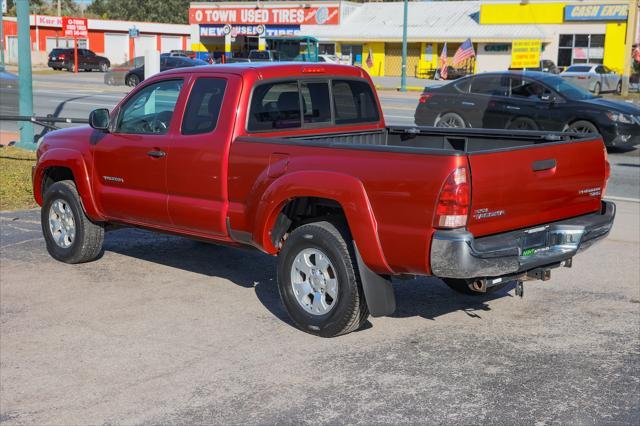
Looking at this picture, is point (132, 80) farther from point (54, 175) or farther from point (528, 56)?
point (54, 175)

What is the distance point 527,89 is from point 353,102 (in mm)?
11190

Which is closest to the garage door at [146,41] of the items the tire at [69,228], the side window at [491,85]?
the side window at [491,85]

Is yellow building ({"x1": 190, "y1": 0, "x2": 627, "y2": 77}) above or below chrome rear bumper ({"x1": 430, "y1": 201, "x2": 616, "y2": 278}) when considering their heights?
above

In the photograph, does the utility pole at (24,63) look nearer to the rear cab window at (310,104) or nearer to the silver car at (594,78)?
the rear cab window at (310,104)

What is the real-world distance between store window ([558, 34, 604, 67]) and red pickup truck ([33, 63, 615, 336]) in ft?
171

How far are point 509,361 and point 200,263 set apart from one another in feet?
11.9

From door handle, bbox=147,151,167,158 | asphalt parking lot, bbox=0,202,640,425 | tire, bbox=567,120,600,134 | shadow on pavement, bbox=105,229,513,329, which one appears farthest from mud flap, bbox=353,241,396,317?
tire, bbox=567,120,600,134

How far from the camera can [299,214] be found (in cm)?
652

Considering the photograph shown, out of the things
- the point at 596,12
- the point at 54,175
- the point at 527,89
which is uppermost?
the point at 596,12

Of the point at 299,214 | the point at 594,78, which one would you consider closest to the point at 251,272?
the point at 299,214

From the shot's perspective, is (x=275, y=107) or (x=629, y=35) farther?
(x=629, y=35)

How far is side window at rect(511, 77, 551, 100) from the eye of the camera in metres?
17.9

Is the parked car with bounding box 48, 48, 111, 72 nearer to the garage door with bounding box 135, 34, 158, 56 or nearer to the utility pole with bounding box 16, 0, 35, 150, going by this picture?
the garage door with bounding box 135, 34, 158, 56

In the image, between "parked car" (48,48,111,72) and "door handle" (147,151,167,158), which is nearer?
"door handle" (147,151,167,158)
